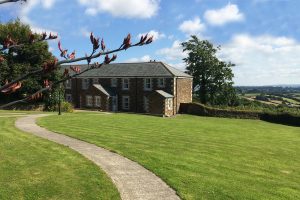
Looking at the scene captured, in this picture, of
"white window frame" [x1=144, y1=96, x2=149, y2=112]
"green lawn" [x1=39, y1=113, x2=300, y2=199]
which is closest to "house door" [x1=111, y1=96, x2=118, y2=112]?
"white window frame" [x1=144, y1=96, x2=149, y2=112]

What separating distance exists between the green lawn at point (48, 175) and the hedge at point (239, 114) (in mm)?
34448

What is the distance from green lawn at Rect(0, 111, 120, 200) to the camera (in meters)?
10.9

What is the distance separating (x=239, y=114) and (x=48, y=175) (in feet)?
129

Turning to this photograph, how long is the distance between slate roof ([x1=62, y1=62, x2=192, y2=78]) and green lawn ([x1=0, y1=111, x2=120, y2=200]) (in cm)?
3299

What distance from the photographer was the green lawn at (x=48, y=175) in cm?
1089

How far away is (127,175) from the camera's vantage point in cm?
1302

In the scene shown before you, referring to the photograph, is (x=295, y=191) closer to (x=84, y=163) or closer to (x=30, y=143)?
(x=84, y=163)

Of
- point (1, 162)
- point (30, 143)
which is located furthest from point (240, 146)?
point (1, 162)

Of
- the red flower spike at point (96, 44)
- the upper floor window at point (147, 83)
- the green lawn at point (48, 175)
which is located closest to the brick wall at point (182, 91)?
the upper floor window at point (147, 83)

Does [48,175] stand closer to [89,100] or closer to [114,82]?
[114,82]

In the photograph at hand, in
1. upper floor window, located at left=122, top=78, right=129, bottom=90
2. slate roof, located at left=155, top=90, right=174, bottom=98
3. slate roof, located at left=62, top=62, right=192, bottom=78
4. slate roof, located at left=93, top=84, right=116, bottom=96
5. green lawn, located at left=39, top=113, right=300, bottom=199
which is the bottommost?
green lawn, located at left=39, top=113, right=300, bottom=199

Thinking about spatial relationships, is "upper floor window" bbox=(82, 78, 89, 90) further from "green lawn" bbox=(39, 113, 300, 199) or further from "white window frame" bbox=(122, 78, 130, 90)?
"green lawn" bbox=(39, 113, 300, 199)

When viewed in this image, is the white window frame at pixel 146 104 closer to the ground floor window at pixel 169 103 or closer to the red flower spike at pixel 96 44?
the ground floor window at pixel 169 103

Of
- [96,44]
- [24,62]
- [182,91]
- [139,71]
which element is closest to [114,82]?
[139,71]
